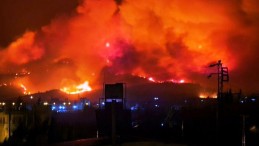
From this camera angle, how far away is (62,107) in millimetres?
113250

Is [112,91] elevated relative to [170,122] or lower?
elevated

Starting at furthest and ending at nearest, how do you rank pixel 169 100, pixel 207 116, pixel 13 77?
pixel 13 77, pixel 169 100, pixel 207 116

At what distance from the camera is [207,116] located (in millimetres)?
72562

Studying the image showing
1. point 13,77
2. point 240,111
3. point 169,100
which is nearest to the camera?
point 240,111

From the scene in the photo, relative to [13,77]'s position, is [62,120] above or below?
below

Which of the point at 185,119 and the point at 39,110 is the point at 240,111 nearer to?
the point at 185,119

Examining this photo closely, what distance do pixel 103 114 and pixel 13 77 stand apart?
106m

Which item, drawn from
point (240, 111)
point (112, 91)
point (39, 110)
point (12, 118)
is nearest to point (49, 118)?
point (39, 110)

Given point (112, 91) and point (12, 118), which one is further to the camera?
point (12, 118)

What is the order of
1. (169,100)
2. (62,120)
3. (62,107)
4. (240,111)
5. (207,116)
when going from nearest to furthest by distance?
(240,111), (207,116), (62,120), (62,107), (169,100)

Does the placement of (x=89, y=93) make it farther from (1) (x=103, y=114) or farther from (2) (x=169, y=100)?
(1) (x=103, y=114)

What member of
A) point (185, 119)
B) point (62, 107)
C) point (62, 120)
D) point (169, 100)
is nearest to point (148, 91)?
point (169, 100)

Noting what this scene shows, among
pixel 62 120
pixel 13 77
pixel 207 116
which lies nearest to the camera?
pixel 207 116

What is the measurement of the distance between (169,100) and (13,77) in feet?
189
